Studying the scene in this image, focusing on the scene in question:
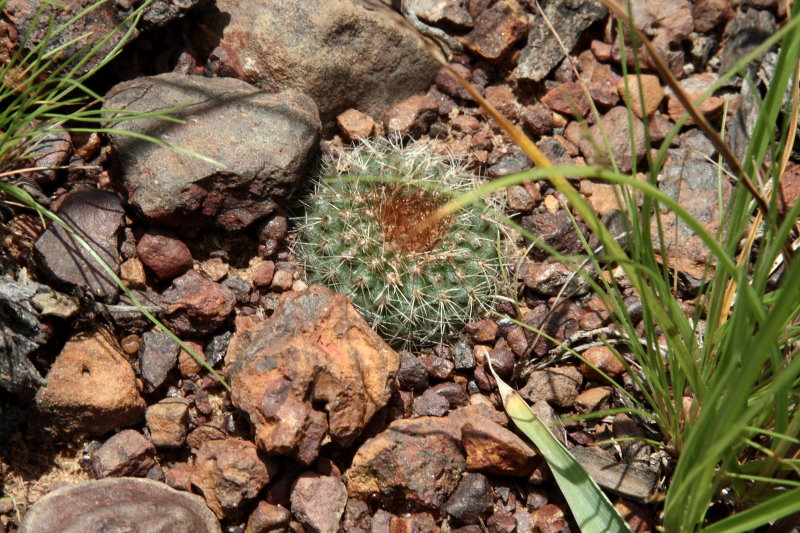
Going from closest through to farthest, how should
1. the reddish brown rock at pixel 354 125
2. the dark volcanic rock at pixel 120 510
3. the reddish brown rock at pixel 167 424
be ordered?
1. the dark volcanic rock at pixel 120 510
2. the reddish brown rock at pixel 167 424
3. the reddish brown rock at pixel 354 125

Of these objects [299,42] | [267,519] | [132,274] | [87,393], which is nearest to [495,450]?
[267,519]

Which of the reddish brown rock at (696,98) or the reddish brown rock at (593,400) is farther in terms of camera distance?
the reddish brown rock at (696,98)

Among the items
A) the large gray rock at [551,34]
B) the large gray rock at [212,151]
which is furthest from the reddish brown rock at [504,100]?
the large gray rock at [212,151]

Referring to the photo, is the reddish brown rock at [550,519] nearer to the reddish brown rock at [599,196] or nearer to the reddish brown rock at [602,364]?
the reddish brown rock at [602,364]

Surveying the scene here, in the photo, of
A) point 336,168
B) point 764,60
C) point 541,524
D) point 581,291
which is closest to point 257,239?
point 336,168

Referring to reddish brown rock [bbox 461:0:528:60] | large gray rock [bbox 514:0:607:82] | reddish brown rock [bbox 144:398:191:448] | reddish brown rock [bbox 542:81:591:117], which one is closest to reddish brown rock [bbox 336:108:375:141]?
reddish brown rock [bbox 461:0:528:60]

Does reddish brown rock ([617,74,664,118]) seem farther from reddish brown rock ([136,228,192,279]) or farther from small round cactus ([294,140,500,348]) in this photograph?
reddish brown rock ([136,228,192,279])

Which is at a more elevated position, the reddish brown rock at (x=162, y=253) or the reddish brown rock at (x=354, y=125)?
the reddish brown rock at (x=354, y=125)

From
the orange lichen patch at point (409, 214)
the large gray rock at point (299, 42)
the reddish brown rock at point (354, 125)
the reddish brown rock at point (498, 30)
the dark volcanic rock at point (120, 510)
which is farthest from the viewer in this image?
the reddish brown rock at point (498, 30)
